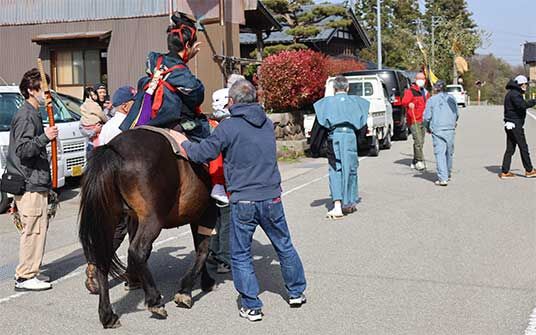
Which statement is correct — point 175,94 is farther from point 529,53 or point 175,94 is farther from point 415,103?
point 529,53

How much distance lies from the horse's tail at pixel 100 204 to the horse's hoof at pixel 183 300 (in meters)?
0.77

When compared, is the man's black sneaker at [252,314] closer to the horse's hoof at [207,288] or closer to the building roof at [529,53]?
the horse's hoof at [207,288]

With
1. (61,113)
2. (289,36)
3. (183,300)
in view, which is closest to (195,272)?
(183,300)

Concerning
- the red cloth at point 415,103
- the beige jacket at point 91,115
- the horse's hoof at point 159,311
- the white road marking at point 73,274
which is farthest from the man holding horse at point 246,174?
the red cloth at point 415,103

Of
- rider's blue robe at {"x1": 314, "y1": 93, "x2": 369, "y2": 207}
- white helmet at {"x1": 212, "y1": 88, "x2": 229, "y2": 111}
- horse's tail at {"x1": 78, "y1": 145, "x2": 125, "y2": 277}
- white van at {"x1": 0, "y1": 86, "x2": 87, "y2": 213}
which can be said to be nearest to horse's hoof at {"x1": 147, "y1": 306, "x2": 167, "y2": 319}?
horse's tail at {"x1": 78, "y1": 145, "x2": 125, "y2": 277}

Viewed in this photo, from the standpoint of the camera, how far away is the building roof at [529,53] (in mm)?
85688

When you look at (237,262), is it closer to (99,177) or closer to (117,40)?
(99,177)

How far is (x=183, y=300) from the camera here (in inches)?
240

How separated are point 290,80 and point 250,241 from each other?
14.0m

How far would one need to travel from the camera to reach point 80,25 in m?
20.5

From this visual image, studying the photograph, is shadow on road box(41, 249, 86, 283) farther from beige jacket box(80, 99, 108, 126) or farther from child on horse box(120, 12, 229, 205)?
child on horse box(120, 12, 229, 205)

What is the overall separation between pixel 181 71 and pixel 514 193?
25.1ft

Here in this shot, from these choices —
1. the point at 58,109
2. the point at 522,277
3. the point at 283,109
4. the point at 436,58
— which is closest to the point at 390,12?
the point at 436,58

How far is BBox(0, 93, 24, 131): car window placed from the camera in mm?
11531
